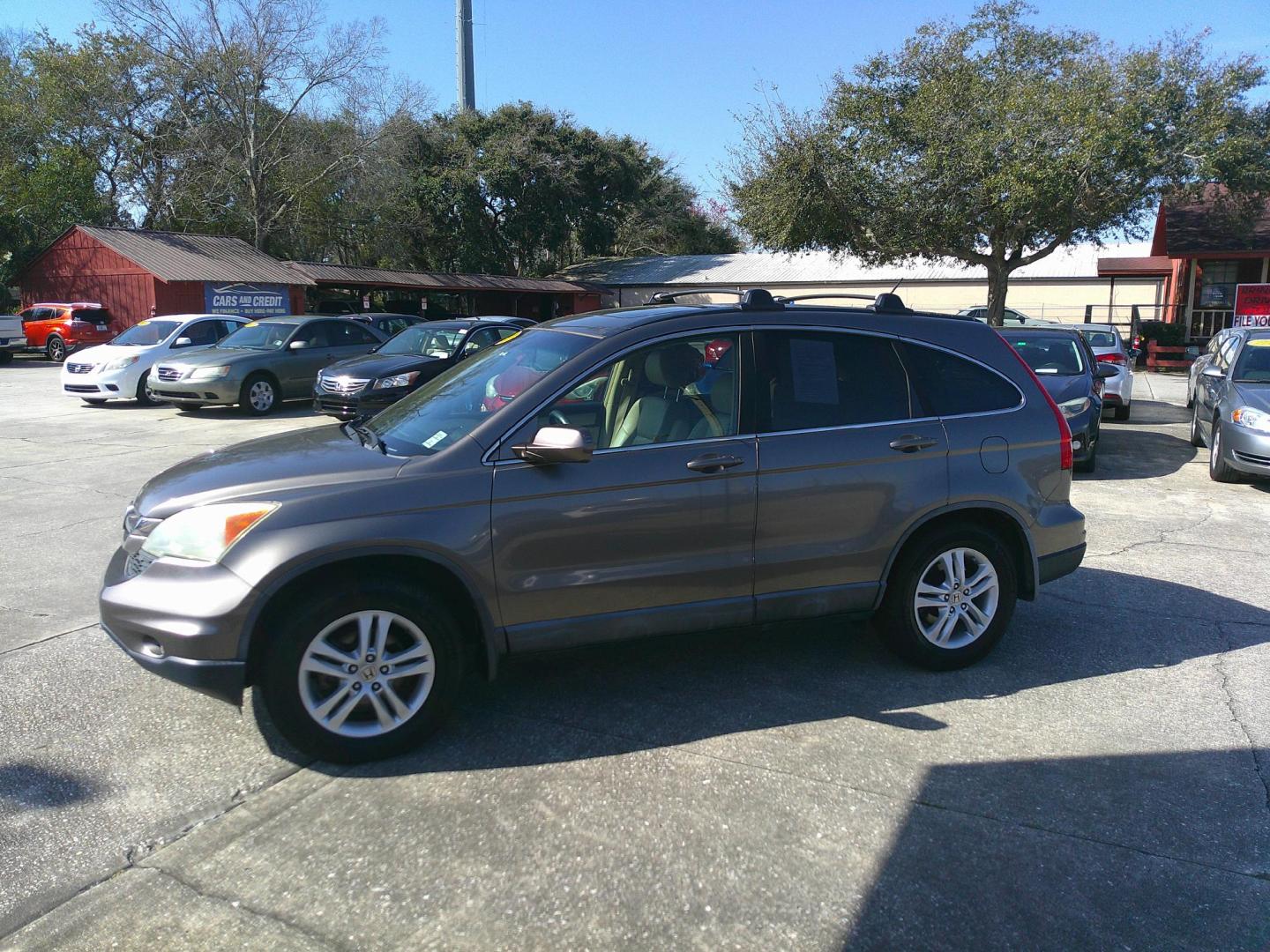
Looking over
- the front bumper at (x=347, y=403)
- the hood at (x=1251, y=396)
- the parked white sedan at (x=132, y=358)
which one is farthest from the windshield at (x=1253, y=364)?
the parked white sedan at (x=132, y=358)

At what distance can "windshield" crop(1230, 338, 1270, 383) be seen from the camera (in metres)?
10.2

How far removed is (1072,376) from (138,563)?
9.69 m

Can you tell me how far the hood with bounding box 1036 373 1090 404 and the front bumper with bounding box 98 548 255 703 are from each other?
8.72 metres

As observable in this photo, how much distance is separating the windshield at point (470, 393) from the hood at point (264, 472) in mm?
204

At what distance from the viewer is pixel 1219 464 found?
32.6 feet

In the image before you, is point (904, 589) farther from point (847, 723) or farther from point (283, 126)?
point (283, 126)

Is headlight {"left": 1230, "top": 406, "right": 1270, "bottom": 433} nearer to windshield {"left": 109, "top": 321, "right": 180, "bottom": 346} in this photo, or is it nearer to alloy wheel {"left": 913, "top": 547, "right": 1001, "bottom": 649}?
alloy wheel {"left": 913, "top": 547, "right": 1001, "bottom": 649}

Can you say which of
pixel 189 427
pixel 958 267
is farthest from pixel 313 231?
pixel 189 427

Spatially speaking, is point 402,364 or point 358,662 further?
point 402,364

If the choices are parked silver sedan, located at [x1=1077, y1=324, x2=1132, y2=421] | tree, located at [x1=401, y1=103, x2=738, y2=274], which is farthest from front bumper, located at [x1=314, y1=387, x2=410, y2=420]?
tree, located at [x1=401, y1=103, x2=738, y2=274]

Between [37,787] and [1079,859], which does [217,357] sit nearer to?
[37,787]

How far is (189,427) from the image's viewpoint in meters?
13.9

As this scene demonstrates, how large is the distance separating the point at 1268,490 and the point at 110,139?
140ft

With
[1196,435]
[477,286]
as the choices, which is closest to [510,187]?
[477,286]
